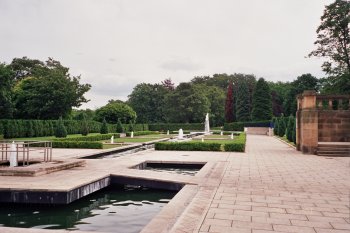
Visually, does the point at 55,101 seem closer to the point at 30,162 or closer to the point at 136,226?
the point at 30,162

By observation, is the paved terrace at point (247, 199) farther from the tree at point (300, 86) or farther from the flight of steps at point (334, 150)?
the tree at point (300, 86)

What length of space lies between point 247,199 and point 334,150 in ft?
42.7

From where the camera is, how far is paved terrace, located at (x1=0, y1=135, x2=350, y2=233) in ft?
16.8

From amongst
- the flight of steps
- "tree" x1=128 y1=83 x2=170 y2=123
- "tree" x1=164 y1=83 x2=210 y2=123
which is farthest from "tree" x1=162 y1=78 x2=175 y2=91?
the flight of steps

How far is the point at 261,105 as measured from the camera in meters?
61.9

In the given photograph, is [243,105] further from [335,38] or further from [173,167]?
[173,167]

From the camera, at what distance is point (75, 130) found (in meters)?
42.9

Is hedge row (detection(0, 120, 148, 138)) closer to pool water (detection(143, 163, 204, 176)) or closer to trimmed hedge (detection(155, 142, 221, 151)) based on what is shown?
trimmed hedge (detection(155, 142, 221, 151))

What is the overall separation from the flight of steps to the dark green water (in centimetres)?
1192

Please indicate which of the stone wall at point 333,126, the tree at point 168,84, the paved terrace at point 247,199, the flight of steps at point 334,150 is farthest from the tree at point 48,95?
the paved terrace at point 247,199

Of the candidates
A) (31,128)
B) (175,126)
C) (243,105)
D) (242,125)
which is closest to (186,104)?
(175,126)

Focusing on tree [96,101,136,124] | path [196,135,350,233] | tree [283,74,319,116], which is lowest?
path [196,135,350,233]

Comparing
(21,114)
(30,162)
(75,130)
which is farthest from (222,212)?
(21,114)

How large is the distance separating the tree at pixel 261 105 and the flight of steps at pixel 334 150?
4396 centimetres
